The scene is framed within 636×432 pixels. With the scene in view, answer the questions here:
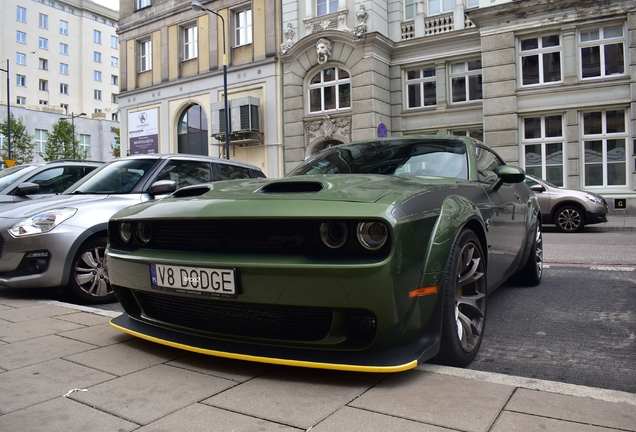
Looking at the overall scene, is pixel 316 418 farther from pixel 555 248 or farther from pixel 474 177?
pixel 555 248

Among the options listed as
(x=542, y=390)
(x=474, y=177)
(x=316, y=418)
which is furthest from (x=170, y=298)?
(x=474, y=177)

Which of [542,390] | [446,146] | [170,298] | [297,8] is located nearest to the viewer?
[542,390]

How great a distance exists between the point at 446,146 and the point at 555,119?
Answer: 15576mm

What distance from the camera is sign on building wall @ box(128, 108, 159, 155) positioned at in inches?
1105

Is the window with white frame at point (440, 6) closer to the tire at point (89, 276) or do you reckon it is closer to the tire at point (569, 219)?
the tire at point (569, 219)

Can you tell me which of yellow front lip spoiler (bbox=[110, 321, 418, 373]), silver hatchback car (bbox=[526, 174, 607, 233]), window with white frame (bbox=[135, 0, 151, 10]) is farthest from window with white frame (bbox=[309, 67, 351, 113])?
yellow front lip spoiler (bbox=[110, 321, 418, 373])

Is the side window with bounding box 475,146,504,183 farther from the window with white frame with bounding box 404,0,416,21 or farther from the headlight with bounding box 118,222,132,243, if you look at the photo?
the window with white frame with bounding box 404,0,416,21

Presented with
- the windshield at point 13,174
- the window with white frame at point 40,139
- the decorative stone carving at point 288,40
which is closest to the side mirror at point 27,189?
the windshield at point 13,174

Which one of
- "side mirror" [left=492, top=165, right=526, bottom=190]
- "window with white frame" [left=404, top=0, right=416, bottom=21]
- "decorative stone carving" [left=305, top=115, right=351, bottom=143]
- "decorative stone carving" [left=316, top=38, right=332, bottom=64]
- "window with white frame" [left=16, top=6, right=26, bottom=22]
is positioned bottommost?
"side mirror" [left=492, top=165, right=526, bottom=190]

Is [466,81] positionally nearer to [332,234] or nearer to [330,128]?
[330,128]

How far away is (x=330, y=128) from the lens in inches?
843

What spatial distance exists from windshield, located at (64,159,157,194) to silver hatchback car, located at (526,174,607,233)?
1023 cm

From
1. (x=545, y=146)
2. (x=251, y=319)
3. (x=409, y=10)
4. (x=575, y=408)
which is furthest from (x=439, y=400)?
(x=409, y=10)

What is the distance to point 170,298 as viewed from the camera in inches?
116
